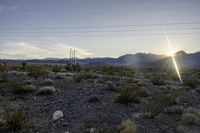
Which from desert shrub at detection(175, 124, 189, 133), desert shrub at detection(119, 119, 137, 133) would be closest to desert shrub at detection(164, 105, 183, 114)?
desert shrub at detection(175, 124, 189, 133)

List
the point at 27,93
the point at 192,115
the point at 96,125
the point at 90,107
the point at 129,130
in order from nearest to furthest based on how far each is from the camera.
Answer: the point at 129,130, the point at 96,125, the point at 192,115, the point at 90,107, the point at 27,93

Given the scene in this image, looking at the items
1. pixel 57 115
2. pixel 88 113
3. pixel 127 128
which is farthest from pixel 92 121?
pixel 127 128

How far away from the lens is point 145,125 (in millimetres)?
11102

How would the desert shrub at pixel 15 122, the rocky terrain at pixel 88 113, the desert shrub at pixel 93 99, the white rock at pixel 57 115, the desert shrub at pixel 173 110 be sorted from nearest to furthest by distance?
the desert shrub at pixel 15 122 < the rocky terrain at pixel 88 113 < the white rock at pixel 57 115 < the desert shrub at pixel 173 110 < the desert shrub at pixel 93 99

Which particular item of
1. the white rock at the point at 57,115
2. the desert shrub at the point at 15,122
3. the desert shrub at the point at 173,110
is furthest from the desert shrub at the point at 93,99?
the desert shrub at the point at 15,122

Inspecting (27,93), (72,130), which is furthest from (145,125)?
(27,93)

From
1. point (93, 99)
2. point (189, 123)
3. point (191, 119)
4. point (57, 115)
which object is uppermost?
point (93, 99)

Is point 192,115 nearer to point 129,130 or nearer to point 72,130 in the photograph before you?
point 129,130

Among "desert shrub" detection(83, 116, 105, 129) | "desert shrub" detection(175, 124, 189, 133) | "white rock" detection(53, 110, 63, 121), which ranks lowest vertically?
"desert shrub" detection(175, 124, 189, 133)

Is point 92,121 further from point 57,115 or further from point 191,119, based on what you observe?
point 191,119

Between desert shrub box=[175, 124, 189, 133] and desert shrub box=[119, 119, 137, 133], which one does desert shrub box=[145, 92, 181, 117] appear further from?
desert shrub box=[119, 119, 137, 133]

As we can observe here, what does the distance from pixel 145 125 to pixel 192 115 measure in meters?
2.33

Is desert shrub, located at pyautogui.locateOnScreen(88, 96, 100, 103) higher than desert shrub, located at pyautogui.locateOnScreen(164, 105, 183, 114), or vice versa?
desert shrub, located at pyautogui.locateOnScreen(88, 96, 100, 103)

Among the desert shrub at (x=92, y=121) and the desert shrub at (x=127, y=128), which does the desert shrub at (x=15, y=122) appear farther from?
the desert shrub at (x=127, y=128)
